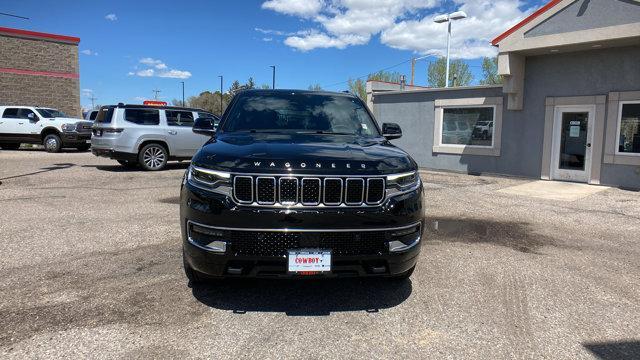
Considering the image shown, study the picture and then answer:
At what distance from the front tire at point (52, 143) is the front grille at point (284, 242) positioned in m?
19.4

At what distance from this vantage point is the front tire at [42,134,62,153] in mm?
19266

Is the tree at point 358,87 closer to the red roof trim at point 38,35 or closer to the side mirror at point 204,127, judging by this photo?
the red roof trim at point 38,35

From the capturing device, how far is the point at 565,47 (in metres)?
11.9

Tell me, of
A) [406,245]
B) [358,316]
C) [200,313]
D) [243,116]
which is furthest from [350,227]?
[243,116]

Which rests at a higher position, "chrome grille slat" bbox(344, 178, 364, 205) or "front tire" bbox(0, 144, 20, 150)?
"chrome grille slat" bbox(344, 178, 364, 205)

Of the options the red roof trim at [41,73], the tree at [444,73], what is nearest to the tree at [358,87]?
the tree at [444,73]

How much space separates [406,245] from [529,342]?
1081 mm

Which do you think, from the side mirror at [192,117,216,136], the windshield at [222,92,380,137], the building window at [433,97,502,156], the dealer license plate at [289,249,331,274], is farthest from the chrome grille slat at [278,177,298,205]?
the building window at [433,97,502,156]

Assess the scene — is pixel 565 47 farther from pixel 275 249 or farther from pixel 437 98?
pixel 275 249

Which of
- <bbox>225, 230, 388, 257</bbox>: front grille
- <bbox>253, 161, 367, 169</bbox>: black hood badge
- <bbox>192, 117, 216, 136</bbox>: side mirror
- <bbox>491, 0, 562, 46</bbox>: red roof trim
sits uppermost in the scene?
<bbox>491, 0, 562, 46</bbox>: red roof trim

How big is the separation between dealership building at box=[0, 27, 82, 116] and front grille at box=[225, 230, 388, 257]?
→ 29779mm

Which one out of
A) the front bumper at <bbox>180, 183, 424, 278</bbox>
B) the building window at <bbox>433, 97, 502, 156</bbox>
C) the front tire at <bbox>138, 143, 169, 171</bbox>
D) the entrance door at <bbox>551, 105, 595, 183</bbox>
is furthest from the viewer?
the building window at <bbox>433, 97, 502, 156</bbox>

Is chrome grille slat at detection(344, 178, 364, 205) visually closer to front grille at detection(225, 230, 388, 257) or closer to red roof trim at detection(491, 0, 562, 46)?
front grille at detection(225, 230, 388, 257)

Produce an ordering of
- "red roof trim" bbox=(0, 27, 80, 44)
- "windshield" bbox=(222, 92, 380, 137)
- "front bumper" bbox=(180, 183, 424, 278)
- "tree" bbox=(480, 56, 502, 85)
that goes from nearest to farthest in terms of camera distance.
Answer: "front bumper" bbox=(180, 183, 424, 278), "windshield" bbox=(222, 92, 380, 137), "red roof trim" bbox=(0, 27, 80, 44), "tree" bbox=(480, 56, 502, 85)
